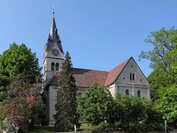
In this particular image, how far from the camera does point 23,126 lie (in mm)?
36156

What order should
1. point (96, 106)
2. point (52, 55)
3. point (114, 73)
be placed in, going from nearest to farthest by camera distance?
point (96, 106)
point (114, 73)
point (52, 55)

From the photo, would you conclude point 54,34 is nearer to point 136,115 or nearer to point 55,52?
point 55,52

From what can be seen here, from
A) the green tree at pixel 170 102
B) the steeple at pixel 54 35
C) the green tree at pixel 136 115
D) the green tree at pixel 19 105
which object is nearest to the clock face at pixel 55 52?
the steeple at pixel 54 35

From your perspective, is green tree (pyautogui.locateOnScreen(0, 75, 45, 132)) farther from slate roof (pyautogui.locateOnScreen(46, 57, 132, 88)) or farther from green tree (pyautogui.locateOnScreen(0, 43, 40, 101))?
slate roof (pyautogui.locateOnScreen(46, 57, 132, 88))

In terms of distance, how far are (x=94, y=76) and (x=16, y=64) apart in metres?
16.8

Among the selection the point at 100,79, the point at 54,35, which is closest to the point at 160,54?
the point at 100,79

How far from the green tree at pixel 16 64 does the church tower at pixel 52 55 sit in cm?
903

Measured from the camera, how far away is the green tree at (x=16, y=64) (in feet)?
149

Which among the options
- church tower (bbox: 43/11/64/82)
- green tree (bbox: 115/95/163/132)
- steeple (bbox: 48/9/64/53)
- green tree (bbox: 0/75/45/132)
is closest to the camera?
green tree (bbox: 0/75/45/132)

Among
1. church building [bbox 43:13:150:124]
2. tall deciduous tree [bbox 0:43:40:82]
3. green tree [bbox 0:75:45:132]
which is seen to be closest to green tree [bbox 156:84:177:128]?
green tree [bbox 0:75:45:132]

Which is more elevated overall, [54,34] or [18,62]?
[54,34]

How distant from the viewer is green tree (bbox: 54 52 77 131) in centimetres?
3959

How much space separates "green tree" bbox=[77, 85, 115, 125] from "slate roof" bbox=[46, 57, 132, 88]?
51.5 feet

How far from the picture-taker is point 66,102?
Answer: 41250mm
